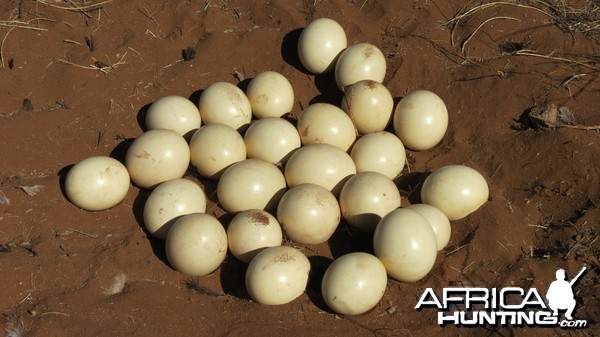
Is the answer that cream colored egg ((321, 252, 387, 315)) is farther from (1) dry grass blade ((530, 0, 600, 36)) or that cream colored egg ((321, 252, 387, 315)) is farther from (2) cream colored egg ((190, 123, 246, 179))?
(1) dry grass blade ((530, 0, 600, 36))

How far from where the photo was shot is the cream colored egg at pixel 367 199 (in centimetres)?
369

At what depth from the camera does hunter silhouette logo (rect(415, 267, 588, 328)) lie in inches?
129

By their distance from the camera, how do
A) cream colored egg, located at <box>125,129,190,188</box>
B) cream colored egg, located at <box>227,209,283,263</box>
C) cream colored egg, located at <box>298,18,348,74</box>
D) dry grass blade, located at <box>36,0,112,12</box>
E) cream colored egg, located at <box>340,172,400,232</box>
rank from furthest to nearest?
dry grass blade, located at <box>36,0,112,12</box> < cream colored egg, located at <box>298,18,348,74</box> < cream colored egg, located at <box>125,129,190,188</box> < cream colored egg, located at <box>340,172,400,232</box> < cream colored egg, located at <box>227,209,283,263</box>

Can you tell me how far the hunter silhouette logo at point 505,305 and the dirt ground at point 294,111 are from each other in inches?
2.1

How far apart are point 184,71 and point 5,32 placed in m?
1.56

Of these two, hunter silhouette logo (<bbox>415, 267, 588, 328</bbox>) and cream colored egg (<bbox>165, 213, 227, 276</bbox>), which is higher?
hunter silhouette logo (<bbox>415, 267, 588, 328</bbox>)

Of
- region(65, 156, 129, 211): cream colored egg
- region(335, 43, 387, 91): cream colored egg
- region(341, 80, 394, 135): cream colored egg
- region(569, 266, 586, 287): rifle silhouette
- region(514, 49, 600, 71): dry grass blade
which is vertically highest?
region(514, 49, 600, 71): dry grass blade

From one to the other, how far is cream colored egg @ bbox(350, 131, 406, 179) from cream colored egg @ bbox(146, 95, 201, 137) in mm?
1158

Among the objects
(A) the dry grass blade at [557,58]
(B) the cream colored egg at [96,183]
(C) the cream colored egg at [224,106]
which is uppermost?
(A) the dry grass blade at [557,58]

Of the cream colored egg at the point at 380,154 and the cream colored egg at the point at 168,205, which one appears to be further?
the cream colored egg at the point at 380,154

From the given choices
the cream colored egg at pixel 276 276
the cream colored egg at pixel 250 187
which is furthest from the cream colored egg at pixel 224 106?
the cream colored egg at pixel 276 276

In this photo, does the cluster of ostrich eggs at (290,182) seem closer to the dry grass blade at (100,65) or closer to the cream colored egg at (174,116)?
the cream colored egg at (174,116)

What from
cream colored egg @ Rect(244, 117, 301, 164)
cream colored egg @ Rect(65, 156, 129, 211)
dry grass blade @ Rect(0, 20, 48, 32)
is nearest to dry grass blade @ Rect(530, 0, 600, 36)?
cream colored egg @ Rect(244, 117, 301, 164)

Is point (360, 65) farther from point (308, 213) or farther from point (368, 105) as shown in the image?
point (308, 213)
